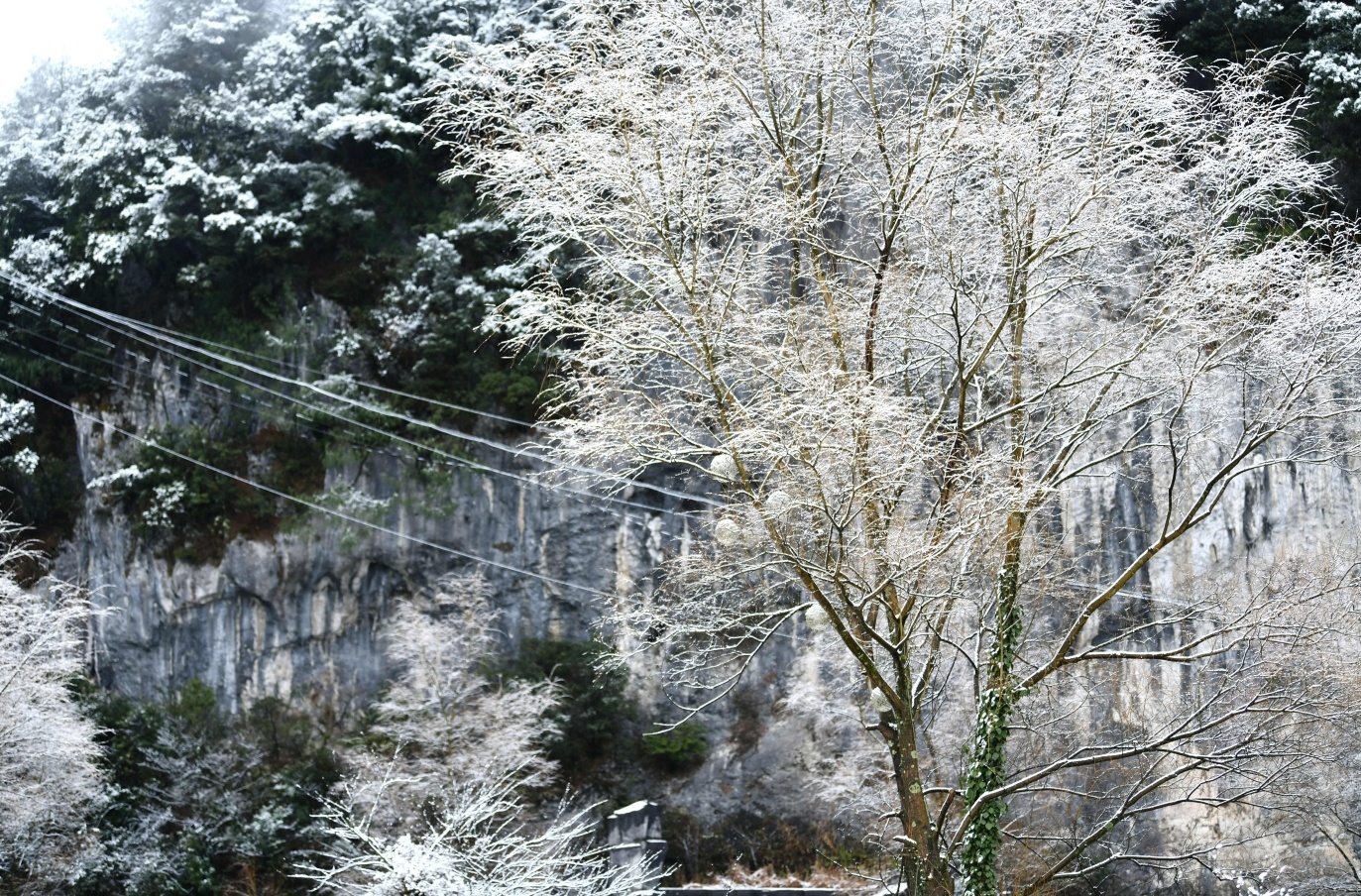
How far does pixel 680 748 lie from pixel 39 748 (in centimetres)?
793

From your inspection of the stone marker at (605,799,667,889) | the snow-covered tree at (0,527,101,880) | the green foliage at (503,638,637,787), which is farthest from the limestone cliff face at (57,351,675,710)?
the stone marker at (605,799,667,889)

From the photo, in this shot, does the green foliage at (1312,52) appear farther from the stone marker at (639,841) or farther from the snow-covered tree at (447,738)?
the snow-covered tree at (447,738)

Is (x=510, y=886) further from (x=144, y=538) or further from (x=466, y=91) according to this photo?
(x=144, y=538)

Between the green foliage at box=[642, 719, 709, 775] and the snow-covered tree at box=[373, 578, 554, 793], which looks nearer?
the snow-covered tree at box=[373, 578, 554, 793]

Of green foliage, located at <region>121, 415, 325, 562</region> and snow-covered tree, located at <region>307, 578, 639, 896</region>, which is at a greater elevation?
green foliage, located at <region>121, 415, 325, 562</region>

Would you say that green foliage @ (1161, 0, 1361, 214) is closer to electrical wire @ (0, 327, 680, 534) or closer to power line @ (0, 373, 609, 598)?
electrical wire @ (0, 327, 680, 534)

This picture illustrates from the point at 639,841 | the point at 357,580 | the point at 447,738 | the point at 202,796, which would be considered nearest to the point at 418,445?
the point at 357,580

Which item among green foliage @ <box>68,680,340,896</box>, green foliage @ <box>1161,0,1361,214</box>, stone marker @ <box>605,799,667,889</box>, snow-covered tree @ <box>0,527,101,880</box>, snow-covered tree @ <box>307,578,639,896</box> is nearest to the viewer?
stone marker @ <box>605,799,667,889</box>

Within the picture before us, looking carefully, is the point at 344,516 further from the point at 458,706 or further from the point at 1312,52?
the point at 1312,52

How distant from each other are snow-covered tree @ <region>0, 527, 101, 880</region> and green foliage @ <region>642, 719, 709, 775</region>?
708 cm

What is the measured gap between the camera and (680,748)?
1689 centimetres

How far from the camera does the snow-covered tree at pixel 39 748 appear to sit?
13820mm

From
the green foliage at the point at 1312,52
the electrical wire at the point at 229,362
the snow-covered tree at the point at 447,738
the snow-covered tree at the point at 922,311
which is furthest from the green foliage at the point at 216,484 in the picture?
the green foliage at the point at 1312,52

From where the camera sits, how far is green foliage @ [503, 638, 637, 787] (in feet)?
53.8
